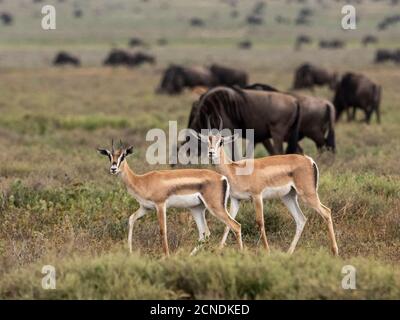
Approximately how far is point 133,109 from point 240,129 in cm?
1196

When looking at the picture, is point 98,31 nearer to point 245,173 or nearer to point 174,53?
point 174,53

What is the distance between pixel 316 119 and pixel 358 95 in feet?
27.0

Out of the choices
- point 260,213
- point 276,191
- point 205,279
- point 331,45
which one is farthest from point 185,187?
point 331,45

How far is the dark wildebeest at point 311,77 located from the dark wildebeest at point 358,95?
35.8 ft

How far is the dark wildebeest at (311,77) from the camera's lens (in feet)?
113

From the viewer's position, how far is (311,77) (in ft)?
114

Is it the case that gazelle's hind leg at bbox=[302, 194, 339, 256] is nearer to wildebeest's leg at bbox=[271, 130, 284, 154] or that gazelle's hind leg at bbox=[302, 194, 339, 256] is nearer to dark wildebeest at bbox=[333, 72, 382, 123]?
wildebeest's leg at bbox=[271, 130, 284, 154]

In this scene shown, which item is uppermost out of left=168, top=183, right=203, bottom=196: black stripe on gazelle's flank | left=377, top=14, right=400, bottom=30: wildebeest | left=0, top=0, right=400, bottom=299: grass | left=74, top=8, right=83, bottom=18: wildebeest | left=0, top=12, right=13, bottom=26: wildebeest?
left=74, top=8, right=83, bottom=18: wildebeest

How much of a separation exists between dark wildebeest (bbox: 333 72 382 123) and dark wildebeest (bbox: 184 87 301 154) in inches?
339

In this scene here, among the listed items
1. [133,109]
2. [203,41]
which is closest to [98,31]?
[203,41]

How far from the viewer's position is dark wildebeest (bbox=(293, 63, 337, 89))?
113 ft

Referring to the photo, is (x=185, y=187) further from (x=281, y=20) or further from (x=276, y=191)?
(x=281, y=20)

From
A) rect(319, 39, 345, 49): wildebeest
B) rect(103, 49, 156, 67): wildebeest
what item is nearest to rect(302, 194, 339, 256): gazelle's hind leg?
rect(103, 49, 156, 67): wildebeest

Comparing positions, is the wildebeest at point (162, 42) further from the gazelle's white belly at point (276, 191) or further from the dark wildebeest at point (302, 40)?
the gazelle's white belly at point (276, 191)
